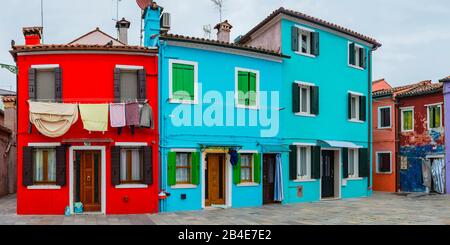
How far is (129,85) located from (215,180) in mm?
4828

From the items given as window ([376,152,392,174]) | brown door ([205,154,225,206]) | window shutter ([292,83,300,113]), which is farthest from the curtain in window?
window ([376,152,392,174])

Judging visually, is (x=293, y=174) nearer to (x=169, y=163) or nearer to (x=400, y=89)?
(x=169, y=163)

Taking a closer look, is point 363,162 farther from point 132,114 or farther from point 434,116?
point 132,114

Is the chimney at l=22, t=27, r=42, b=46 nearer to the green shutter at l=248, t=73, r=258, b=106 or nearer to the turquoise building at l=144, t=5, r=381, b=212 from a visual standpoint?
the turquoise building at l=144, t=5, r=381, b=212

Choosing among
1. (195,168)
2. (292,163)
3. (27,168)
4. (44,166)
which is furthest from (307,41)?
(27,168)

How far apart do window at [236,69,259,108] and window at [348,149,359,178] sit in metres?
6.99

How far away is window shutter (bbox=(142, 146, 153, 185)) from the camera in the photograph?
55.3ft

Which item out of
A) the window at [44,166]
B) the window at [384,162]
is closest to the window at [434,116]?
the window at [384,162]

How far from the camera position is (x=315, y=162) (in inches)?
845

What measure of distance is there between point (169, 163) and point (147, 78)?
10.2ft

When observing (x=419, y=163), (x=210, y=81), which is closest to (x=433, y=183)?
(x=419, y=163)

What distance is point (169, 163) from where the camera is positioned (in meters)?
17.2

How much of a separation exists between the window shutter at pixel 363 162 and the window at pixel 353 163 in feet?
0.50

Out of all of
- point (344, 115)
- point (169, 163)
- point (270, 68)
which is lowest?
point (169, 163)
